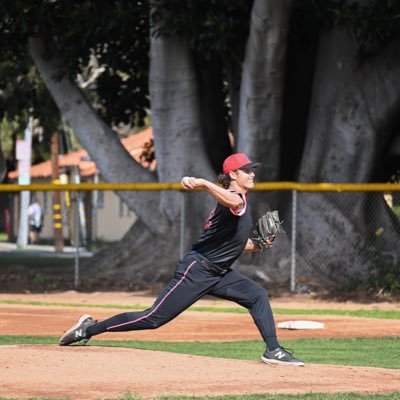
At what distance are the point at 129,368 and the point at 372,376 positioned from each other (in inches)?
80.0

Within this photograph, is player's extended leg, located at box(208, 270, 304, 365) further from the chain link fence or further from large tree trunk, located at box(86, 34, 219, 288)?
large tree trunk, located at box(86, 34, 219, 288)

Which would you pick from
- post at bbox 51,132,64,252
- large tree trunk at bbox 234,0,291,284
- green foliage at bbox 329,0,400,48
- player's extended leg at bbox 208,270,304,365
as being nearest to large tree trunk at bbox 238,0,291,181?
large tree trunk at bbox 234,0,291,284

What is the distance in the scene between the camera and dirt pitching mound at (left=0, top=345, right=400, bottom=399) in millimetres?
9109

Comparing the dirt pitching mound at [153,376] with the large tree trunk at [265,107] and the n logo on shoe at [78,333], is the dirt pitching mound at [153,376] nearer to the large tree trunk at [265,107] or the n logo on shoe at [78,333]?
the n logo on shoe at [78,333]

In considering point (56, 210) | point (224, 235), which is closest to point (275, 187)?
point (224, 235)

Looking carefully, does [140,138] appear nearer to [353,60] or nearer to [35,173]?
[35,173]

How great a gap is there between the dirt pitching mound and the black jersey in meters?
0.92

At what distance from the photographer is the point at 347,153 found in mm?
22766

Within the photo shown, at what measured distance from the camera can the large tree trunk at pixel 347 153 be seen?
2236 centimetres

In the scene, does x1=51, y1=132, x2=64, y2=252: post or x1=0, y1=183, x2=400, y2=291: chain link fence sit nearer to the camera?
x1=0, y1=183, x2=400, y2=291: chain link fence

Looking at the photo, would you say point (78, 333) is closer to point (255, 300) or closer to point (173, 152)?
point (255, 300)

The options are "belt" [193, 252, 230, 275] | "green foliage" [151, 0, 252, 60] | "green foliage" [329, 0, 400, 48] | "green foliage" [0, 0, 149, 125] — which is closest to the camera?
"belt" [193, 252, 230, 275]

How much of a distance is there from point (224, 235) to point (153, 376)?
144 centimetres

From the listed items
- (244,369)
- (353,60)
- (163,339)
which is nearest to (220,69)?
(353,60)
